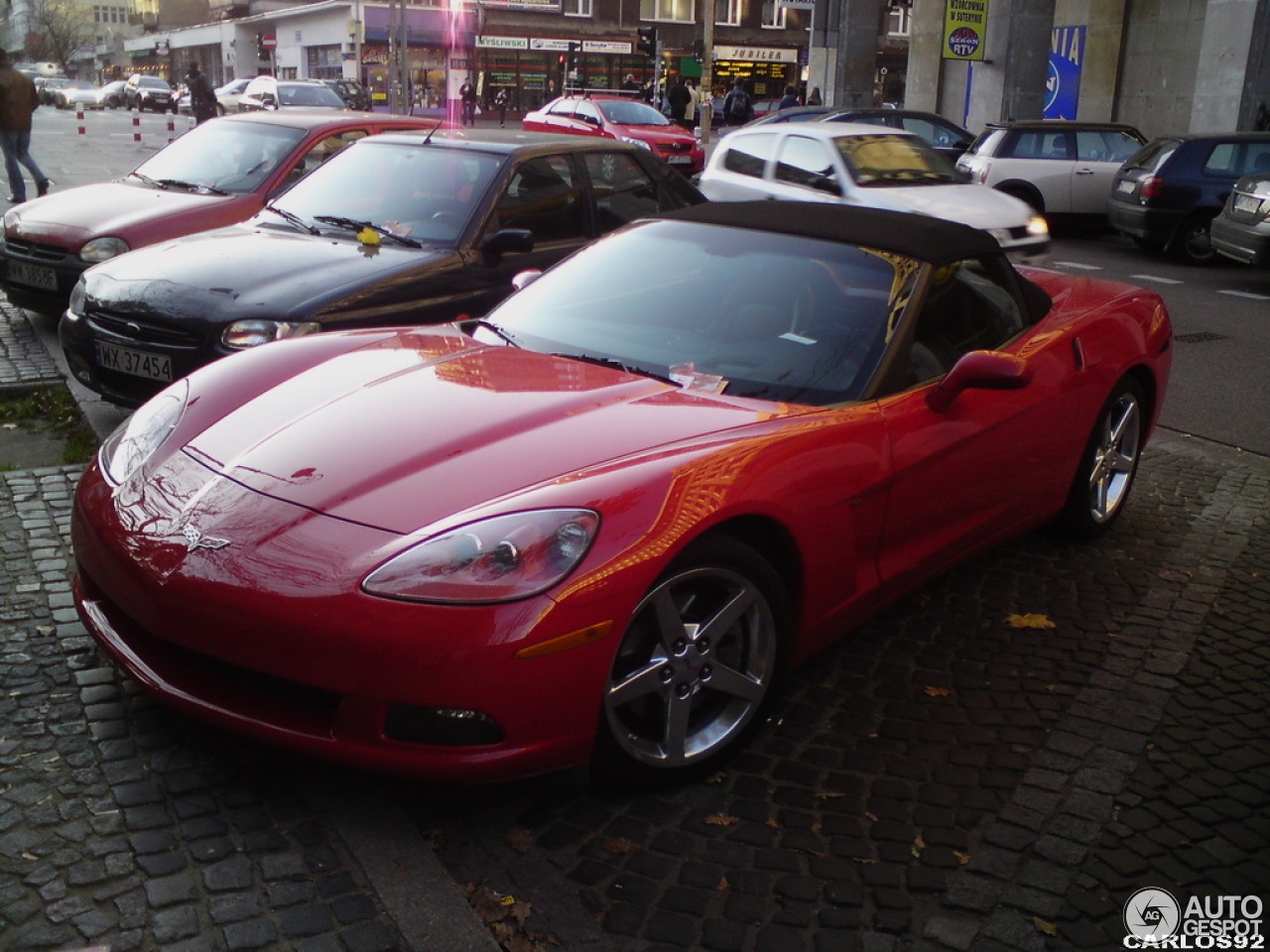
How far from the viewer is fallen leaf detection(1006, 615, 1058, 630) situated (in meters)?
4.35

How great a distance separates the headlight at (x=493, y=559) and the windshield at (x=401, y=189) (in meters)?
3.94

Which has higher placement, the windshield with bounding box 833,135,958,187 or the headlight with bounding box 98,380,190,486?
the windshield with bounding box 833,135,958,187

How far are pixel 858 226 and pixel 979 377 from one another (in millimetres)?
777

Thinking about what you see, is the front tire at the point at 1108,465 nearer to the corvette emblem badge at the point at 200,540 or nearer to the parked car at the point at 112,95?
the corvette emblem badge at the point at 200,540

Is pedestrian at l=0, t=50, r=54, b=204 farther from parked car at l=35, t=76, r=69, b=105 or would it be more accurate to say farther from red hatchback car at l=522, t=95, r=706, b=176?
parked car at l=35, t=76, r=69, b=105

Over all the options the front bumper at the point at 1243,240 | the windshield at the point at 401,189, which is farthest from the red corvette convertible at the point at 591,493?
the front bumper at the point at 1243,240

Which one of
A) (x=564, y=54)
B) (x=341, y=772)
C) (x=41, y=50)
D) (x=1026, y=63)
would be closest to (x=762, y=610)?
(x=341, y=772)

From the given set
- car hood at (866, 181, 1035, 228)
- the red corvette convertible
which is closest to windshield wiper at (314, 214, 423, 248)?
the red corvette convertible

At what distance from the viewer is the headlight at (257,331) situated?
18.1 ft

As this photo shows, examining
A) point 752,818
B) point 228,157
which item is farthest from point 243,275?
point 752,818

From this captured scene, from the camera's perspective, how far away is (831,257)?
4082 millimetres

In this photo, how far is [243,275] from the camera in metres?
5.90

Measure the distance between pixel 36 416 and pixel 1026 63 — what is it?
22.9 metres

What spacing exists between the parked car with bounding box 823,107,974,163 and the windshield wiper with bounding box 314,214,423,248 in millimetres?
13945
